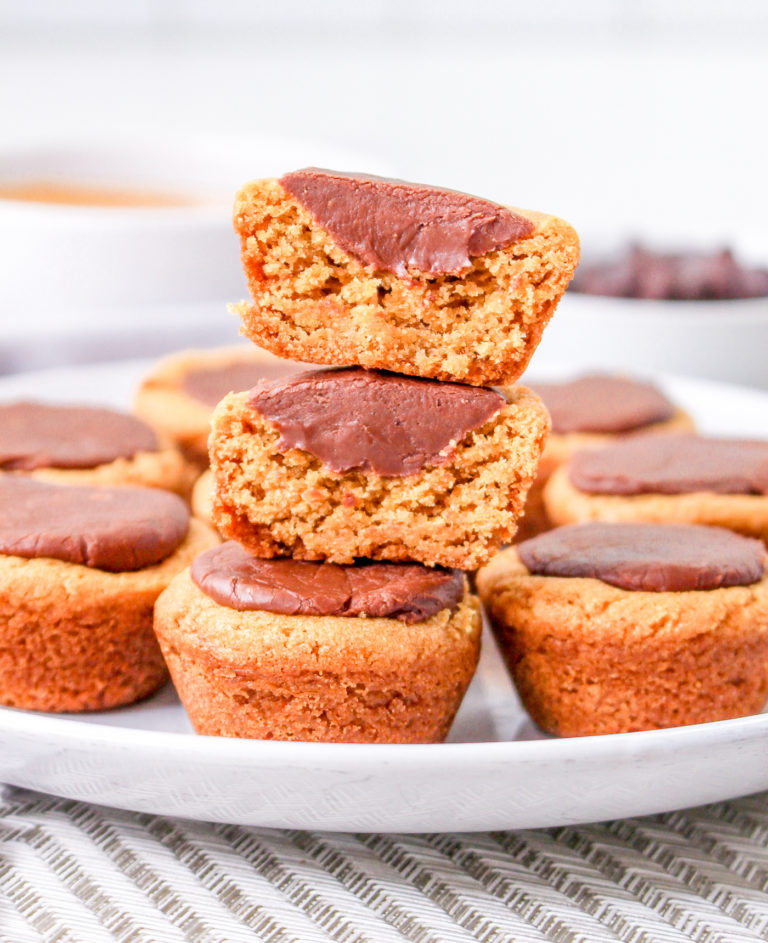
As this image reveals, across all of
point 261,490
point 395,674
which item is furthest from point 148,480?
point 395,674

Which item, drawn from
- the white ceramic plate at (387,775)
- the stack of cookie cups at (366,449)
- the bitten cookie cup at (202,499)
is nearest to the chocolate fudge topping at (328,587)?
the stack of cookie cups at (366,449)

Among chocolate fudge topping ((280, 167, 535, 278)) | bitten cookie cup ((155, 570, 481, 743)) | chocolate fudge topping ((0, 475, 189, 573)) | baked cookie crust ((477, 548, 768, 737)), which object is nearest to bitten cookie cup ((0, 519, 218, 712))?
chocolate fudge topping ((0, 475, 189, 573))

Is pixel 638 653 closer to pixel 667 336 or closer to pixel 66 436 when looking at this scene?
pixel 66 436

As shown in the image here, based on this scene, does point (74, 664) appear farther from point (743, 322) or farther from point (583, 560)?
point (743, 322)

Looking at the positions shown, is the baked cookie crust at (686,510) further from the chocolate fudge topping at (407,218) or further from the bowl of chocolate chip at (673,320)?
the bowl of chocolate chip at (673,320)

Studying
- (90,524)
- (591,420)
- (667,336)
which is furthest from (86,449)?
(667,336)

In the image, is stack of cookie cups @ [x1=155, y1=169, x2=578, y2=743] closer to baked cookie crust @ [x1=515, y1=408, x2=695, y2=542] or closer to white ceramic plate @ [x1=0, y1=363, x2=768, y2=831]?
white ceramic plate @ [x1=0, y1=363, x2=768, y2=831]
